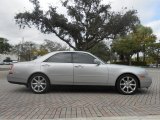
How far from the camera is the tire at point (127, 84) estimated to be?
1106cm

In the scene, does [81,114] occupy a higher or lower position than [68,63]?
lower

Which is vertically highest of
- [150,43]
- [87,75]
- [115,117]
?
[150,43]

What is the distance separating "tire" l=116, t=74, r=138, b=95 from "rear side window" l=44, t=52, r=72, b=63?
1.81 meters

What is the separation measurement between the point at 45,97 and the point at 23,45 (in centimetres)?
9182

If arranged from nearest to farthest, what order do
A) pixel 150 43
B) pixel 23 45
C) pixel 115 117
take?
pixel 115 117 → pixel 150 43 → pixel 23 45

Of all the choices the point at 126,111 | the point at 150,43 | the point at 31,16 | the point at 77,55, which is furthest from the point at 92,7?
Answer: the point at 150,43

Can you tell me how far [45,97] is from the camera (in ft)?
33.2

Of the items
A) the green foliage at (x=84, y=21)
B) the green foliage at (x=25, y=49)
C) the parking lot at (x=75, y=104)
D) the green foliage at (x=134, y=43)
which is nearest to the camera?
the parking lot at (x=75, y=104)

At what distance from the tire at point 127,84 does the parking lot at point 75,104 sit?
232 millimetres

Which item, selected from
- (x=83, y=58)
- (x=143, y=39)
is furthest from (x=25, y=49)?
(x=83, y=58)

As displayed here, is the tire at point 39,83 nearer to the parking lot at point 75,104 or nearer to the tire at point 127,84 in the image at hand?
the parking lot at point 75,104

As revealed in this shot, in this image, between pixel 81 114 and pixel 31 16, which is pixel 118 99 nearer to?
pixel 81 114

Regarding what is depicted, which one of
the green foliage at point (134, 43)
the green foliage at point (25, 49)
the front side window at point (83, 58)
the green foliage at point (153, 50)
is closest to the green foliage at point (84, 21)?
the front side window at point (83, 58)

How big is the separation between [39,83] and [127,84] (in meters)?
2.89
